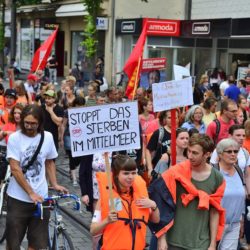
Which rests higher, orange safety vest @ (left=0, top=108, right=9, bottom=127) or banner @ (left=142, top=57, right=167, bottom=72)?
banner @ (left=142, top=57, right=167, bottom=72)

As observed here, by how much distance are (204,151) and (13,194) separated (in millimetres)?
1840

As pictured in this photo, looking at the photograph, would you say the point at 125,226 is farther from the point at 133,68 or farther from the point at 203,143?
the point at 133,68

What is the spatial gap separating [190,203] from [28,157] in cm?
159

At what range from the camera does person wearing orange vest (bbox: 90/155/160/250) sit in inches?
175

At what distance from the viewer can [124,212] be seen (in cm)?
446

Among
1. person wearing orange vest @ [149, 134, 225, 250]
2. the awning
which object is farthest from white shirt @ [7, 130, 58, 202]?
the awning

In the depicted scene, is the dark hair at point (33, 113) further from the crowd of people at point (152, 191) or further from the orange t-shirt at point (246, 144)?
the orange t-shirt at point (246, 144)

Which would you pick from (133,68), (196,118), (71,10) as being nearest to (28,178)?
(196,118)

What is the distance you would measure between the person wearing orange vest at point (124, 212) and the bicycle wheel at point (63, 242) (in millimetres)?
1046

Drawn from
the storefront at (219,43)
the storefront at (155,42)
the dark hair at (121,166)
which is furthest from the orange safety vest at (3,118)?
the storefront at (155,42)

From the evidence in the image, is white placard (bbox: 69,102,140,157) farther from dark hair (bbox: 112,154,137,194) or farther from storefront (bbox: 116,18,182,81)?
storefront (bbox: 116,18,182,81)

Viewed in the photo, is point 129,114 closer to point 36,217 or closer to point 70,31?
point 36,217

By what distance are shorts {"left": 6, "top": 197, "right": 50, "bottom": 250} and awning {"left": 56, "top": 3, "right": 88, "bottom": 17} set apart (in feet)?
87.0

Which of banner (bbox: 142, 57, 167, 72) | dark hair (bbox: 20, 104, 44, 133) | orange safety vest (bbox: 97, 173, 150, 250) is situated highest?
banner (bbox: 142, 57, 167, 72)
